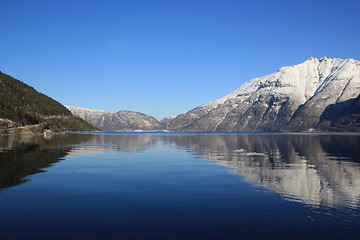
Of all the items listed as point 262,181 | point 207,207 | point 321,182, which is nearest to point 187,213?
point 207,207

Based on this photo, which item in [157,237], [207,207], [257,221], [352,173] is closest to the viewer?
[157,237]

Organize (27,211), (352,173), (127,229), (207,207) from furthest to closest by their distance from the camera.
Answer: (352,173) → (207,207) → (27,211) → (127,229)

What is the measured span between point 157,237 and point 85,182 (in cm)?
1838

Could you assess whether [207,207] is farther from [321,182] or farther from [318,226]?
[321,182]

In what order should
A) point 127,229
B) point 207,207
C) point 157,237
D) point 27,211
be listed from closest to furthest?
point 157,237, point 127,229, point 27,211, point 207,207

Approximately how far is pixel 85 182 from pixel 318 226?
23.3m

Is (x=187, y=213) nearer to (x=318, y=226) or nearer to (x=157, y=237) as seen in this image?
(x=157, y=237)

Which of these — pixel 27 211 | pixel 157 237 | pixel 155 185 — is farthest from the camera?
pixel 155 185

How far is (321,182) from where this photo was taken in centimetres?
3122

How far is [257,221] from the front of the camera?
1895 cm

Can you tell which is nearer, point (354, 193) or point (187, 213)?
point (187, 213)

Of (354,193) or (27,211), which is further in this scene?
(354,193)

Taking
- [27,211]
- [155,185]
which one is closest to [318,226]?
[155,185]

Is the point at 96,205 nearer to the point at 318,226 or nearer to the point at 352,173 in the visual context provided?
the point at 318,226
